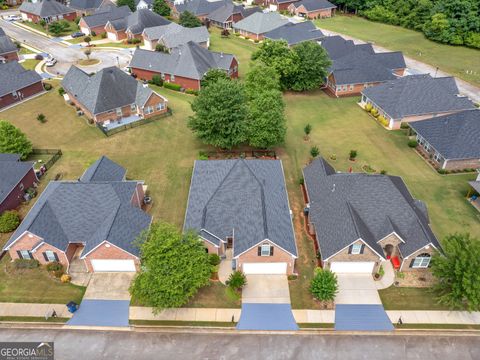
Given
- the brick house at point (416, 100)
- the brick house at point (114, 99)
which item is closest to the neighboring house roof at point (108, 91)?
the brick house at point (114, 99)

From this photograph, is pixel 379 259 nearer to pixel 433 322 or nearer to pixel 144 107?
pixel 433 322

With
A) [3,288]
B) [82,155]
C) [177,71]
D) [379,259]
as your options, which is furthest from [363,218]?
[177,71]

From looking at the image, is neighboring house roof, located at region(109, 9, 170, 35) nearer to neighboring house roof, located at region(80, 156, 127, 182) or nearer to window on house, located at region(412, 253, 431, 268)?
neighboring house roof, located at region(80, 156, 127, 182)

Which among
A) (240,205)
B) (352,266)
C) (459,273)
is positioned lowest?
(352,266)

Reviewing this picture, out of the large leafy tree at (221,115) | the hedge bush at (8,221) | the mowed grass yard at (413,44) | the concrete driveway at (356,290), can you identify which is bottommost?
the mowed grass yard at (413,44)

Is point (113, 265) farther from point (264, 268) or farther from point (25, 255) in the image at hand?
point (264, 268)

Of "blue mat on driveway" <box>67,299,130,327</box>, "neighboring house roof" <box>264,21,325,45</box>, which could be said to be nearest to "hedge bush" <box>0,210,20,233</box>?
"blue mat on driveway" <box>67,299,130,327</box>

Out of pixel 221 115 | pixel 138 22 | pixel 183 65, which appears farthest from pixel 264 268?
pixel 138 22

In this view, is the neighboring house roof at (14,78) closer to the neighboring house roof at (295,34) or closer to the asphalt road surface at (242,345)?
the asphalt road surface at (242,345)
